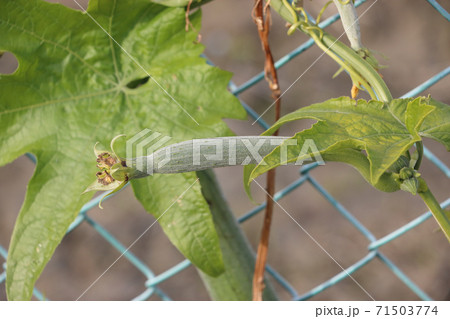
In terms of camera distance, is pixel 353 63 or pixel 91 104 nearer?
pixel 353 63

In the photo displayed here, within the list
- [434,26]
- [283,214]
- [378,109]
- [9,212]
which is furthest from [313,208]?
[378,109]

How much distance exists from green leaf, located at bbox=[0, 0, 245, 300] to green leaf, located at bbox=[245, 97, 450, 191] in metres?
0.19

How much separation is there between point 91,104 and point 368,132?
0.48 m

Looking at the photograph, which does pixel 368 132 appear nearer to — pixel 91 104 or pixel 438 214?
pixel 438 214

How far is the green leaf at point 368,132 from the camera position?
1.90ft

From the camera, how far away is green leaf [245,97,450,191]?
22.7 inches

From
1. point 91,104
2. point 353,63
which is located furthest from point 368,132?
point 91,104

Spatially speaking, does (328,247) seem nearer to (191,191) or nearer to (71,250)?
(71,250)

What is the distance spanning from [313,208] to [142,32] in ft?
4.14

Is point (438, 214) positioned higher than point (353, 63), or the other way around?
point (353, 63)

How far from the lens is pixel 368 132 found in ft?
2.08

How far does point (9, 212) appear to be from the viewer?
2.05 m
